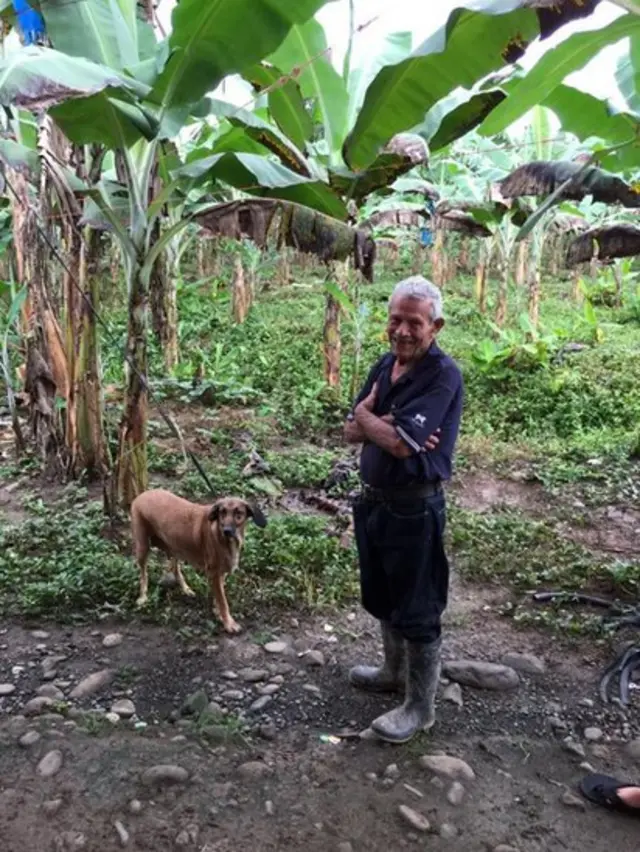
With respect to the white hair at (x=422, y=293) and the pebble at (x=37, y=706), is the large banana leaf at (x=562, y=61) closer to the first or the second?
the white hair at (x=422, y=293)

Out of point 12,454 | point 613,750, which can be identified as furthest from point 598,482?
point 12,454

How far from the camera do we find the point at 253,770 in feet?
9.01

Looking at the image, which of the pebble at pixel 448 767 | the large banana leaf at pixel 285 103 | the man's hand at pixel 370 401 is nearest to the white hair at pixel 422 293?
the man's hand at pixel 370 401

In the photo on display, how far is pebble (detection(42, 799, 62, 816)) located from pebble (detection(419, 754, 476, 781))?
1.41 metres

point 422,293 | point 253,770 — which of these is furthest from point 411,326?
point 253,770

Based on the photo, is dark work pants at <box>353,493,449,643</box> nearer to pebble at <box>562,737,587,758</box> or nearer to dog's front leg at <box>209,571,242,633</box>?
pebble at <box>562,737,587,758</box>

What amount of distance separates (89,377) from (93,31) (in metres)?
2.43

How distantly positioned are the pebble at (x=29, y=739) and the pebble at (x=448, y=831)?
1.60 m

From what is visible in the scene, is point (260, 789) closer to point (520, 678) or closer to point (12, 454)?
point (520, 678)

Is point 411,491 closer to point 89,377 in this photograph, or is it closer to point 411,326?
point 411,326

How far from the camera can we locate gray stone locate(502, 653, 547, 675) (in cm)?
375

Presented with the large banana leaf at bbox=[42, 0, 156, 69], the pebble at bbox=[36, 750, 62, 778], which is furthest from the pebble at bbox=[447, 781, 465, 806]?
the large banana leaf at bbox=[42, 0, 156, 69]

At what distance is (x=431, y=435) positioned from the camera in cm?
290

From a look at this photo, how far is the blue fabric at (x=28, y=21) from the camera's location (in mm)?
3771
